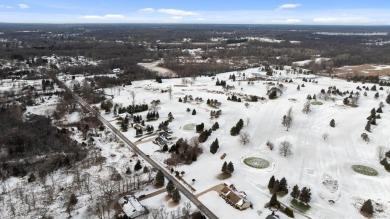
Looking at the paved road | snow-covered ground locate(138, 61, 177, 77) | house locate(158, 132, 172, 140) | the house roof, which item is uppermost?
snow-covered ground locate(138, 61, 177, 77)

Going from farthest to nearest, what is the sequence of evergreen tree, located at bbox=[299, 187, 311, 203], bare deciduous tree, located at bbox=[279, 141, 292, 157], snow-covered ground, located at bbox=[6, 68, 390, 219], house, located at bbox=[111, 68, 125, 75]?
house, located at bbox=[111, 68, 125, 75] < bare deciduous tree, located at bbox=[279, 141, 292, 157] < snow-covered ground, located at bbox=[6, 68, 390, 219] < evergreen tree, located at bbox=[299, 187, 311, 203]

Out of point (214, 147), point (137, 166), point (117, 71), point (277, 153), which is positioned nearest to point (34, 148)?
point (137, 166)

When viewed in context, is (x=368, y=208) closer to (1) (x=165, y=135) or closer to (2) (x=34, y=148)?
(1) (x=165, y=135)

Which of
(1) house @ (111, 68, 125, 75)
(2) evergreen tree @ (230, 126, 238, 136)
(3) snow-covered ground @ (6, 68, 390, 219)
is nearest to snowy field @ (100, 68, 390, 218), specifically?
(3) snow-covered ground @ (6, 68, 390, 219)

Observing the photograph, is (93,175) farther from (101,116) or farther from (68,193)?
(101,116)

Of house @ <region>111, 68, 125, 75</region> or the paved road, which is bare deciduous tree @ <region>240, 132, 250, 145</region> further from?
house @ <region>111, 68, 125, 75</region>

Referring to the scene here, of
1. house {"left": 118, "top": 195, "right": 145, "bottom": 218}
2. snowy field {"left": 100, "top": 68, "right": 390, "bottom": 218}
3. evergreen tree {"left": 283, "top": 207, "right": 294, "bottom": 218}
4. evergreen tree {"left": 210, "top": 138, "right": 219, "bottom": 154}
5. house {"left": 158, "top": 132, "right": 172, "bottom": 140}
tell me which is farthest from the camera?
house {"left": 158, "top": 132, "right": 172, "bottom": 140}

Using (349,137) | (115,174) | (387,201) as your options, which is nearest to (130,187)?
(115,174)
